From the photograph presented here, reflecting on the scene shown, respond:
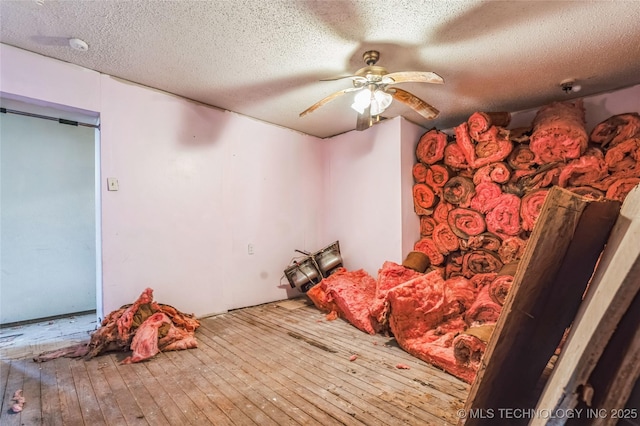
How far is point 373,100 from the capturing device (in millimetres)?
2250

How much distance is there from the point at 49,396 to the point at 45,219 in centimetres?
244

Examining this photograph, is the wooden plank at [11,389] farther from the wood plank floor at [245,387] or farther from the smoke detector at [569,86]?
the smoke detector at [569,86]

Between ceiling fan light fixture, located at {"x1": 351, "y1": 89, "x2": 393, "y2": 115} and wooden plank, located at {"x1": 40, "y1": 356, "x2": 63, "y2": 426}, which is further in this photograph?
ceiling fan light fixture, located at {"x1": 351, "y1": 89, "x2": 393, "y2": 115}

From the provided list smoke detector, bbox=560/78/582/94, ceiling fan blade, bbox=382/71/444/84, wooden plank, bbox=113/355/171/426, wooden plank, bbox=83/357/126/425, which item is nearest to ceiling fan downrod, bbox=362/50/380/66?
ceiling fan blade, bbox=382/71/444/84

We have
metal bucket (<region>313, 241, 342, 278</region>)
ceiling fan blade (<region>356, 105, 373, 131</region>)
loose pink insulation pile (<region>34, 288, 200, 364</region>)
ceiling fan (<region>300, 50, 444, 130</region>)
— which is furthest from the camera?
metal bucket (<region>313, 241, 342, 278</region>)

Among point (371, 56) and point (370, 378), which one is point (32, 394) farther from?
point (371, 56)

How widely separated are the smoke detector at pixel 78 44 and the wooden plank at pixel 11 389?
7.84 feet

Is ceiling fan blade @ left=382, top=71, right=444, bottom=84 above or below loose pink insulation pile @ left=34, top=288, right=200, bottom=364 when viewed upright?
above

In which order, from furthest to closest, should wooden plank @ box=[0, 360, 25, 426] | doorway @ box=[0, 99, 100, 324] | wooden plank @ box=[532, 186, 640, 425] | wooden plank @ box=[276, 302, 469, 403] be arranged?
doorway @ box=[0, 99, 100, 324] < wooden plank @ box=[276, 302, 469, 403] < wooden plank @ box=[0, 360, 25, 426] < wooden plank @ box=[532, 186, 640, 425]

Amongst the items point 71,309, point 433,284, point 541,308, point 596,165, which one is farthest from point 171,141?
point 596,165

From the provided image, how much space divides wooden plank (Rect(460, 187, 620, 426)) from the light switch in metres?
2.99

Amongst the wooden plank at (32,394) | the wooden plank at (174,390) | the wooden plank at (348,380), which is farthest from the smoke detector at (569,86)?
the wooden plank at (32,394)

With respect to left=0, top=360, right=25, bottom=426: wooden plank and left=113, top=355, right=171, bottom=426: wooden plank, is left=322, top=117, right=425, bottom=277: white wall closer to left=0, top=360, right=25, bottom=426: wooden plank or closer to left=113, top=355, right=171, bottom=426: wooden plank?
left=113, top=355, right=171, bottom=426: wooden plank

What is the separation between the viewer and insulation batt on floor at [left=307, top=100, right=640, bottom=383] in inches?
92.4
